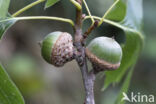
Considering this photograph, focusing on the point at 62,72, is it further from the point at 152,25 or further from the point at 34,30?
the point at 152,25

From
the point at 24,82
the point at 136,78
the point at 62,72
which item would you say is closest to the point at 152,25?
the point at 136,78

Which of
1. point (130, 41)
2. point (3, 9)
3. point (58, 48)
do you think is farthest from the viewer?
point (130, 41)

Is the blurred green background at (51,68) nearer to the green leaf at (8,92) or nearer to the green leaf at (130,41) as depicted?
the green leaf at (130,41)

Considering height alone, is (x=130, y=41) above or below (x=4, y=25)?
below

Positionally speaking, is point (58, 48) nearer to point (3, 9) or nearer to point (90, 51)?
point (90, 51)

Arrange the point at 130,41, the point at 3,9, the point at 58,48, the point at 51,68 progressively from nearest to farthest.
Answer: the point at 3,9
the point at 58,48
the point at 130,41
the point at 51,68

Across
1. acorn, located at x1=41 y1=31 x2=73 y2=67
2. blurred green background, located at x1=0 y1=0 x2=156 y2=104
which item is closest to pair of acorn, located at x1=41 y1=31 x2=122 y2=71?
acorn, located at x1=41 y1=31 x2=73 y2=67

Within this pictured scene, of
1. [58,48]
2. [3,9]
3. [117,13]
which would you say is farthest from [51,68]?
[3,9]

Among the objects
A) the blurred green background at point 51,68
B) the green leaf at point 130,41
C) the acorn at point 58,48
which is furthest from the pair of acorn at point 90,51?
the blurred green background at point 51,68
